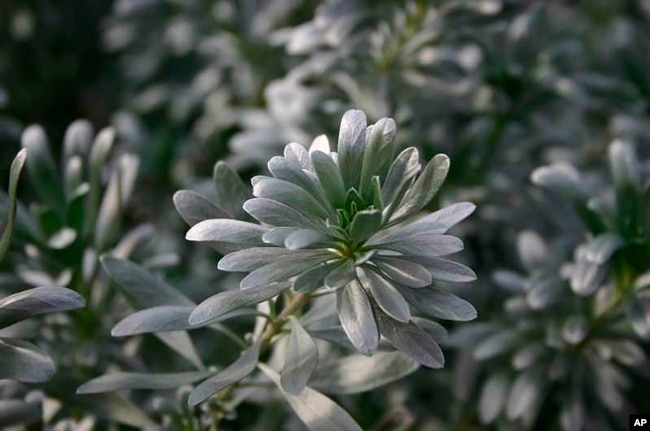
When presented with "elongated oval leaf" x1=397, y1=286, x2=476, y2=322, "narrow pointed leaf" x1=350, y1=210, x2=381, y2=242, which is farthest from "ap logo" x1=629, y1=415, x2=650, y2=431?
"narrow pointed leaf" x1=350, y1=210, x2=381, y2=242

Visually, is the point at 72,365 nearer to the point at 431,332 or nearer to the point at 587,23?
the point at 431,332

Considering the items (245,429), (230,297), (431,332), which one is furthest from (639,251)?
(245,429)

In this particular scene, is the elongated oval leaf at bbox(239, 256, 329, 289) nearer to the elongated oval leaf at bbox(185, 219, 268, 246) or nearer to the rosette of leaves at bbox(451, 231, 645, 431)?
the elongated oval leaf at bbox(185, 219, 268, 246)

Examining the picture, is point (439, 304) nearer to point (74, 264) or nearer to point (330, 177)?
point (330, 177)

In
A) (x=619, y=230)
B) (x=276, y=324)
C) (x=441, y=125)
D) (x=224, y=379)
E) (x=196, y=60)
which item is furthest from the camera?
(x=196, y=60)

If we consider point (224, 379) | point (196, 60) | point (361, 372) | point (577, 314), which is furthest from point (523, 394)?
point (196, 60)

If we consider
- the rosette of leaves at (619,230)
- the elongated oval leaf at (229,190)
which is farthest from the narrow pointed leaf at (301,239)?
the rosette of leaves at (619,230)

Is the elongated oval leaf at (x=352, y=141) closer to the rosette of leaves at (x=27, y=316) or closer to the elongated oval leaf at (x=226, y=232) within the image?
the elongated oval leaf at (x=226, y=232)
